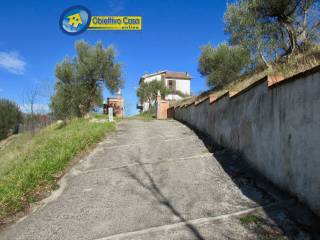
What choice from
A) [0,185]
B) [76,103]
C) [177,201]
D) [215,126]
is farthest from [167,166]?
[76,103]

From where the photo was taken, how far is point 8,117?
125ft

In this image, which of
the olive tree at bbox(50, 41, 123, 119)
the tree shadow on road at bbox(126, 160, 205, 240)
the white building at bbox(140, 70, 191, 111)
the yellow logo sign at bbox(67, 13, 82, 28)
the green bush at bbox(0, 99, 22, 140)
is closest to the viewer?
the tree shadow on road at bbox(126, 160, 205, 240)

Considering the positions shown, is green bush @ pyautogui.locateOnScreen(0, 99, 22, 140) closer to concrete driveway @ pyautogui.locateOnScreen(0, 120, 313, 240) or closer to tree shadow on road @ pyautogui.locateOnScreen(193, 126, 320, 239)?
concrete driveway @ pyautogui.locateOnScreen(0, 120, 313, 240)

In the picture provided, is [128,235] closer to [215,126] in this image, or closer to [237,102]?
[237,102]

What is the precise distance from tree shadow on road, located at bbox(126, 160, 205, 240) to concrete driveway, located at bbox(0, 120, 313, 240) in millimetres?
14

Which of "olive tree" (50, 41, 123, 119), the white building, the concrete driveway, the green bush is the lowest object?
the concrete driveway

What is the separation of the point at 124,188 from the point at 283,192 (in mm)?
3061

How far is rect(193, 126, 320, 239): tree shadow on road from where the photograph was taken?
14.0 ft

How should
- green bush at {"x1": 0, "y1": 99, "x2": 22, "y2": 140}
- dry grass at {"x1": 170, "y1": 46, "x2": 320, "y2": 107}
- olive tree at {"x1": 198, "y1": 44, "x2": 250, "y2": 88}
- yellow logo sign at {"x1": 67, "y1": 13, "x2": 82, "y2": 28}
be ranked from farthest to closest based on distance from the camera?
1. green bush at {"x1": 0, "y1": 99, "x2": 22, "y2": 140}
2. olive tree at {"x1": 198, "y1": 44, "x2": 250, "y2": 88}
3. yellow logo sign at {"x1": 67, "y1": 13, "x2": 82, "y2": 28}
4. dry grass at {"x1": 170, "y1": 46, "x2": 320, "y2": 107}

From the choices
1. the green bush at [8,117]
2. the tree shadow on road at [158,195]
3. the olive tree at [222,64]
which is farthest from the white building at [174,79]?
the tree shadow on road at [158,195]

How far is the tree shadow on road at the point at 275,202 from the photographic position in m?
4.27

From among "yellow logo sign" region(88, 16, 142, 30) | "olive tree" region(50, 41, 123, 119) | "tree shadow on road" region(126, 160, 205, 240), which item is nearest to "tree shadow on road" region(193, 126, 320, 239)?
"tree shadow on road" region(126, 160, 205, 240)

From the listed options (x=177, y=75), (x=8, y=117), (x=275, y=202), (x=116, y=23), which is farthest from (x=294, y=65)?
(x=177, y=75)

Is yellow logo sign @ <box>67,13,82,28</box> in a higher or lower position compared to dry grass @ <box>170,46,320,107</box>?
higher
